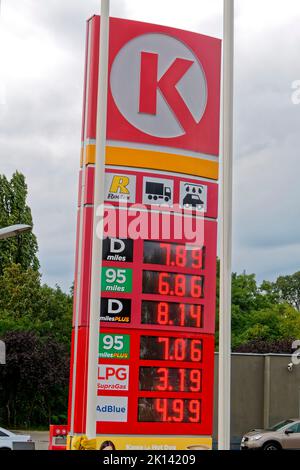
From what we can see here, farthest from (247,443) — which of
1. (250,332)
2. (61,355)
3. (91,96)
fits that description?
(250,332)

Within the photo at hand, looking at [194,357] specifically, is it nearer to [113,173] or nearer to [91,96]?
[113,173]

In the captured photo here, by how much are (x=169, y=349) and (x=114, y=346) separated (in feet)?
2.85

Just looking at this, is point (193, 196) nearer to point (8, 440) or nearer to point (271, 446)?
point (8, 440)

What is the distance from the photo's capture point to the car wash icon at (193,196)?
518 inches

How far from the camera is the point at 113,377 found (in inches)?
488

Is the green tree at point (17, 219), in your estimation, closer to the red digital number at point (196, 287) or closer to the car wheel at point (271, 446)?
the car wheel at point (271, 446)

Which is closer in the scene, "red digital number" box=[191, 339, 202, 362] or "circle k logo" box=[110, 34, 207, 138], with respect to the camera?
"red digital number" box=[191, 339, 202, 362]

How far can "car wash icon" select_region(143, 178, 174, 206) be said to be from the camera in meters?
12.9

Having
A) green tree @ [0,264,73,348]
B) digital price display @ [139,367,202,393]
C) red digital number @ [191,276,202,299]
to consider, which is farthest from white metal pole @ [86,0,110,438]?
green tree @ [0,264,73,348]

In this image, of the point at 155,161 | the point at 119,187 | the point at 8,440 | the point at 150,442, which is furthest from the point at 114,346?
the point at 8,440

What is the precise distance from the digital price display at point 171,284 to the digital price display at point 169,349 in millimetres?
687

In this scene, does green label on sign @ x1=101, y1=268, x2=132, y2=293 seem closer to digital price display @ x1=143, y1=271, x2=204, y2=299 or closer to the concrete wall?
digital price display @ x1=143, y1=271, x2=204, y2=299

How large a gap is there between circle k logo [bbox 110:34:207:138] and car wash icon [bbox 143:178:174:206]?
74 cm

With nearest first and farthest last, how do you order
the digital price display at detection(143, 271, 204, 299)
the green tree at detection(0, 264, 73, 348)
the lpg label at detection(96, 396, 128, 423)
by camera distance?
the lpg label at detection(96, 396, 128, 423) → the digital price display at detection(143, 271, 204, 299) → the green tree at detection(0, 264, 73, 348)
